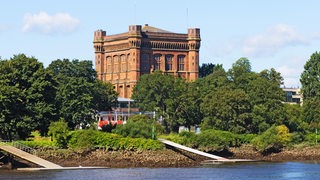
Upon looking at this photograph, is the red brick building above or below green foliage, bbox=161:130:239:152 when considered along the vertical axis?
above

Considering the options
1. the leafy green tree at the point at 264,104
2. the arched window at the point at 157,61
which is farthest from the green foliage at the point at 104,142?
the arched window at the point at 157,61

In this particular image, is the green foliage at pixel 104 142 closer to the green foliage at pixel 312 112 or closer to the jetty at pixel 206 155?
the jetty at pixel 206 155

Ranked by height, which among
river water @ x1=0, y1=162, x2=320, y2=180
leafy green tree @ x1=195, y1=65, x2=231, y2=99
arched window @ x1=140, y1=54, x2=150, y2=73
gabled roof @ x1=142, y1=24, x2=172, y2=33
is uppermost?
gabled roof @ x1=142, y1=24, x2=172, y2=33

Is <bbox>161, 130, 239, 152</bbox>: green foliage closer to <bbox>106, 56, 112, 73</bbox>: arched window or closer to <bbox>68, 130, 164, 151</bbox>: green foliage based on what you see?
<bbox>68, 130, 164, 151</bbox>: green foliage

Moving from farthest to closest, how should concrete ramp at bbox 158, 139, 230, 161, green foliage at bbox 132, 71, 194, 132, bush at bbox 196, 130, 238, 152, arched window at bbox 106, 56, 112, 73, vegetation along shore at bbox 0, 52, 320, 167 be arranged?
arched window at bbox 106, 56, 112, 73
green foliage at bbox 132, 71, 194, 132
bush at bbox 196, 130, 238, 152
concrete ramp at bbox 158, 139, 230, 161
vegetation along shore at bbox 0, 52, 320, 167

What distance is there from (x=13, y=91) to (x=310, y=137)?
40848 mm

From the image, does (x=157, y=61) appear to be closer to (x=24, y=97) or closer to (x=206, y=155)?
(x=206, y=155)

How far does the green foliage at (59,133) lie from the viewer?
92.4 meters

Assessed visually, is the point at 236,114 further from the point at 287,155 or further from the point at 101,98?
the point at 101,98

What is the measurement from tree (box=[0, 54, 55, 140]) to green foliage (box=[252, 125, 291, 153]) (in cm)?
2553

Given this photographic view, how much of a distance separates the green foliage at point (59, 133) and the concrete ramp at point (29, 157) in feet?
19.5

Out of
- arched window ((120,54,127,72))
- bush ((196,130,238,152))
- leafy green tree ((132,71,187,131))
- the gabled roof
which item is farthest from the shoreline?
the gabled roof

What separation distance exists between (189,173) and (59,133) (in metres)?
16.1

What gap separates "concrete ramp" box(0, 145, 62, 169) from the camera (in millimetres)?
84312
